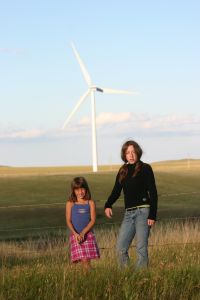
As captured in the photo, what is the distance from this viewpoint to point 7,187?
46.5m

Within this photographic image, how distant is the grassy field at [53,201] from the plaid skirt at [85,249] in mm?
8454

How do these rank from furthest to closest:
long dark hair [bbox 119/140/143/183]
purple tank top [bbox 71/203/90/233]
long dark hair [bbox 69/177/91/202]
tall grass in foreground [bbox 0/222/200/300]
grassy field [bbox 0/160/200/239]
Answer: grassy field [bbox 0/160/200/239] → purple tank top [bbox 71/203/90/233] → long dark hair [bbox 69/177/91/202] → long dark hair [bbox 119/140/143/183] → tall grass in foreground [bbox 0/222/200/300]

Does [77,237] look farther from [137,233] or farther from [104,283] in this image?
[104,283]

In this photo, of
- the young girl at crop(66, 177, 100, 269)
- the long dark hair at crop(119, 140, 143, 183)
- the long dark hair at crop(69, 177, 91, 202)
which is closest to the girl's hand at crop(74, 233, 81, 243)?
the young girl at crop(66, 177, 100, 269)

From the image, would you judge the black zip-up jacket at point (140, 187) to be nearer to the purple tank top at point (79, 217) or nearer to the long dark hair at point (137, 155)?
the long dark hair at point (137, 155)

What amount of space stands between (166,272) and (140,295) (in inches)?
31.8

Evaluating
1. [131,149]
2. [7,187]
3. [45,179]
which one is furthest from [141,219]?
[45,179]

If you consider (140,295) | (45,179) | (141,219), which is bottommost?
(140,295)

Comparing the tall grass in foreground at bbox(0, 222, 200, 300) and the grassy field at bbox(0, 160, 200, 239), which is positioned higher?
the grassy field at bbox(0, 160, 200, 239)

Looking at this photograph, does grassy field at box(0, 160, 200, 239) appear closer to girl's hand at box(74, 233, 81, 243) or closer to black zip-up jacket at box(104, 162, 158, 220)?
girl's hand at box(74, 233, 81, 243)

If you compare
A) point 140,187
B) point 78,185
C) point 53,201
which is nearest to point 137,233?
point 140,187

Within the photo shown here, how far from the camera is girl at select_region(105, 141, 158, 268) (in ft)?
29.0

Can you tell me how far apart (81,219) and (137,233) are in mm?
828

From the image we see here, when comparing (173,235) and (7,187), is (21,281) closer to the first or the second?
(173,235)
